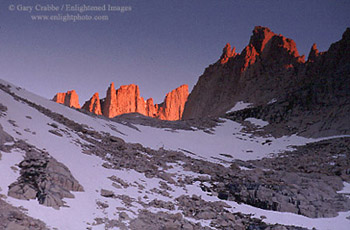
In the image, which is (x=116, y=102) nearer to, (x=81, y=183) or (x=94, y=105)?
(x=94, y=105)

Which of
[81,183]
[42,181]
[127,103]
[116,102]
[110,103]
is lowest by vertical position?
[81,183]

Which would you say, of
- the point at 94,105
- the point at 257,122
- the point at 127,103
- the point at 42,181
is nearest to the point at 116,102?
the point at 127,103

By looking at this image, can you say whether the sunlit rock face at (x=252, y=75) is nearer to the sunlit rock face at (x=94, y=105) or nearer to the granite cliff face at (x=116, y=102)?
the granite cliff face at (x=116, y=102)

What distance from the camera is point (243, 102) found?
289ft

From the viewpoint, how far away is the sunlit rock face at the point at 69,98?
18148 centimetres

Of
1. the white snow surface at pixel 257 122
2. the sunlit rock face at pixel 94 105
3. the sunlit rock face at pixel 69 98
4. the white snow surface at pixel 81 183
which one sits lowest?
the white snow surface at pixel 81 183

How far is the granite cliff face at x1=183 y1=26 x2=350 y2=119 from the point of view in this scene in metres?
64.9

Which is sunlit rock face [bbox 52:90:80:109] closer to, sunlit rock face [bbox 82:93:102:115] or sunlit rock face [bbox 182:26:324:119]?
sunlit rock face [bbox 82:93:102:115]

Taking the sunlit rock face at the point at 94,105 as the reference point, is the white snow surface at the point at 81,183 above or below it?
below

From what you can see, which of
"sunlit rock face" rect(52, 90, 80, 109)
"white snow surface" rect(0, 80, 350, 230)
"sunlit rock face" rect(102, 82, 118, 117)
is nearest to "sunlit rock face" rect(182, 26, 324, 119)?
"sunlit rock face" rect(102, 82, 118, 117)

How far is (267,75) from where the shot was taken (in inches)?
3652

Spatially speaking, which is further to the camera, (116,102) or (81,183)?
(116,102)

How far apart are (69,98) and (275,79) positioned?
14634cm

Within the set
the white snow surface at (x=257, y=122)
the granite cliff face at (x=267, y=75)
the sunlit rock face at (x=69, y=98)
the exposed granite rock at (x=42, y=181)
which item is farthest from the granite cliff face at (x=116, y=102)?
the exposed granite rock at (x=42, y=181)
